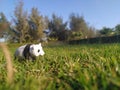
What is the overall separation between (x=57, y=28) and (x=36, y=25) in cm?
480

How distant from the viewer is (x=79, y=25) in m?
53.1

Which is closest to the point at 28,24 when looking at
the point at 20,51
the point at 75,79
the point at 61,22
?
the point at 61,22

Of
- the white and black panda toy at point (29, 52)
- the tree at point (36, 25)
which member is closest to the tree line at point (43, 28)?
the tree at point (36, 25)

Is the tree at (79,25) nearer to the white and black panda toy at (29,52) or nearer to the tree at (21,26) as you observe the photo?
the tree at (21,26)

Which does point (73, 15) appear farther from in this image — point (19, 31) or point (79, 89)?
point (79, 89)

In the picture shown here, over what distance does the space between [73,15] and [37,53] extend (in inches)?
1987

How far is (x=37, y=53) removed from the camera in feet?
18.7

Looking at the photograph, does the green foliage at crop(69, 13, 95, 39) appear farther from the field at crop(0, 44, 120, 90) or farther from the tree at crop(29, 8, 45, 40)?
the field at crop(0, 44, 120, 90)

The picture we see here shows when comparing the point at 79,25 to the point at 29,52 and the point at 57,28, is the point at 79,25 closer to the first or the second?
the point at 57,28

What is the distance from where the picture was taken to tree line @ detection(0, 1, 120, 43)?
4538 cm

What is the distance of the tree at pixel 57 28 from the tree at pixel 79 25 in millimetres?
1571

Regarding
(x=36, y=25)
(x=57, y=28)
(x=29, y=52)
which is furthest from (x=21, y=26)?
(x=29, y=52)

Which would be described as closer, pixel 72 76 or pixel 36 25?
pixel 72 76

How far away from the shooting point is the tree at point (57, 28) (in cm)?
5053
